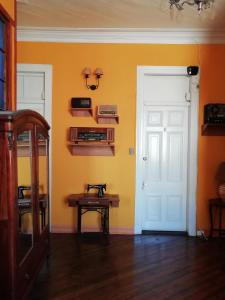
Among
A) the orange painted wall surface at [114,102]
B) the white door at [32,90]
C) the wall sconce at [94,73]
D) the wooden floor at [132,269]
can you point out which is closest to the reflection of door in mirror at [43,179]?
the wooden floor at [132,269]

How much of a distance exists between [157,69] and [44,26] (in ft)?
5.55

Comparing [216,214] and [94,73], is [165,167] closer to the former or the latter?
[216,214]

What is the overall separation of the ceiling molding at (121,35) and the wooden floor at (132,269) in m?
2.82

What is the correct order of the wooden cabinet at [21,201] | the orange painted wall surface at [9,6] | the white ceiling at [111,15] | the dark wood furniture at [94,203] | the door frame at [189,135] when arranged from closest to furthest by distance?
1. the wooden cabinet at [21,201]
2. the orange painted wall surface at [9,6]
3. the white ceiling at [111,15]
4. the dark wood furniture at [94,203]
5. the door frame at [189,135]

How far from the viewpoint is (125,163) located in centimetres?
442

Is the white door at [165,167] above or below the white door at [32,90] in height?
below

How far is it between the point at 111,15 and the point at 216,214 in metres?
3.10

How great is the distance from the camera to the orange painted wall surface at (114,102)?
14.2 feet

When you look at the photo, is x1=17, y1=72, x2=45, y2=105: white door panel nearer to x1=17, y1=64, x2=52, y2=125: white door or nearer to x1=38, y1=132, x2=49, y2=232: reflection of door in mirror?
x1=17, y1=64, x2=52, y2=125: white door

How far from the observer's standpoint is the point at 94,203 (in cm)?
409

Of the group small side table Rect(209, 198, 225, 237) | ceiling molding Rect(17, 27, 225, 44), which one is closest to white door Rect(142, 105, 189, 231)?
small side table Rect(209, 198, 225, 237)

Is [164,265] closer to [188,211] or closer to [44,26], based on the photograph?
[188,211]

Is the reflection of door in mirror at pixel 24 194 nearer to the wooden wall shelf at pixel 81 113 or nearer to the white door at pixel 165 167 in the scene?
the wooden wall shelf at pixel 81 113

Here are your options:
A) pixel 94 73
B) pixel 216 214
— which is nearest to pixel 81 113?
pixel 94 73
